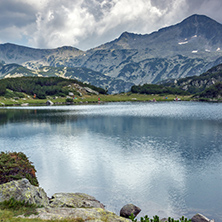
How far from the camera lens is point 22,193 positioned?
19.5 m

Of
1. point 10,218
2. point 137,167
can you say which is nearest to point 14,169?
point 10,218

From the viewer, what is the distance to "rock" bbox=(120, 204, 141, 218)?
77.2 feet

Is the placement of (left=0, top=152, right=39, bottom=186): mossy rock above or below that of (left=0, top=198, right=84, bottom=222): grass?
above

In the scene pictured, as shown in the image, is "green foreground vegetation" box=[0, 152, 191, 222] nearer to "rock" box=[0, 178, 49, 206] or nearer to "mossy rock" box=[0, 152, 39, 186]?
"mossy rock" box=[0, 152, 39, 186]

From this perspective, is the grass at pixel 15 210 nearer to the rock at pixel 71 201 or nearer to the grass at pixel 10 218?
the grass at pixel 10 218

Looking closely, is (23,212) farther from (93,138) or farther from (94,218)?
(93,138)

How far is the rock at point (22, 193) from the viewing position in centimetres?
1905

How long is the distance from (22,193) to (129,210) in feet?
37.0

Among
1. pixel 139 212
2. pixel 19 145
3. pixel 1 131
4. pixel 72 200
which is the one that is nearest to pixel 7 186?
pixel 72 200

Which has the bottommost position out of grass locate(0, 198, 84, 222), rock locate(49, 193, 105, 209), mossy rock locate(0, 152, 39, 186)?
rock locate(49, 193, 105, 209)

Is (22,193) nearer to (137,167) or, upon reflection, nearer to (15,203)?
(15,203)

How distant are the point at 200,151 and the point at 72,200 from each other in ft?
114

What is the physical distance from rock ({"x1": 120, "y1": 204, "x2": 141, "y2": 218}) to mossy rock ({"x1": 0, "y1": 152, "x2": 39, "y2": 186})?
10.6 metres

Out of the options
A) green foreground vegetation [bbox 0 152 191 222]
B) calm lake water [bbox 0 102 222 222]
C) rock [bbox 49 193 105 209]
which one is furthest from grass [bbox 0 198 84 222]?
calm lake water [bbox 0 102 222 222]
